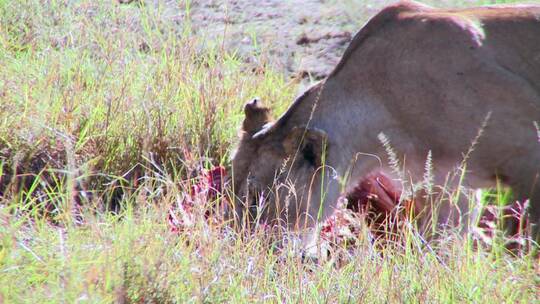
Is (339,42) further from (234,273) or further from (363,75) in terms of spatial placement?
(234,273)

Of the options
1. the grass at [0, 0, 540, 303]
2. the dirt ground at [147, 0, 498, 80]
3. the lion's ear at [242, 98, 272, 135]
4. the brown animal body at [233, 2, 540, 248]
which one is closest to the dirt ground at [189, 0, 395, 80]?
the dirt ground at [147, 0, 498, 80]

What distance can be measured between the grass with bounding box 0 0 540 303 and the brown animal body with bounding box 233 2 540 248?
448 millimetres

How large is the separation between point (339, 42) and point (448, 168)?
3058 millimetres

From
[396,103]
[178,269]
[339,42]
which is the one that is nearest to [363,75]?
[396,103]

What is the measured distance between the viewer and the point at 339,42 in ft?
26.5

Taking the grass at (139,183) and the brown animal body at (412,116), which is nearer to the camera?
the grass at (139,183)

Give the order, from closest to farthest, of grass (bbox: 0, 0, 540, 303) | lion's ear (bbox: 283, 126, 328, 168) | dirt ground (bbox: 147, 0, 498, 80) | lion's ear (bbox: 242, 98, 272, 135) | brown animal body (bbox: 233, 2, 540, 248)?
grass (bbox: 0, 0, 540, 303)
brown animal body (bbox: 233, 2, 540, 248)
lion's ear (bbox: 283, 126, 328, 168)
lion's ear (bbox: 242, 98, 272, 135)
dirt ground (bbox: 147, 0, 498, 80)

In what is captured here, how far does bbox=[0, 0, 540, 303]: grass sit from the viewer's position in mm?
4062

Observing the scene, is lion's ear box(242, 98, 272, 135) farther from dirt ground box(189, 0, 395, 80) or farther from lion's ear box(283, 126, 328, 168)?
dirt ground box(189, 0, 395, 80)

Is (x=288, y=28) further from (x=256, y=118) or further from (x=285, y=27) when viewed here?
(x=256, y=118)

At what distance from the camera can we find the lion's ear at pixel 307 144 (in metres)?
5.50

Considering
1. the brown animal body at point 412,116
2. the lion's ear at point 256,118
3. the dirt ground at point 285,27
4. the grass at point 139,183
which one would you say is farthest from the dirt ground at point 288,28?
the brown animal body at point 412,116

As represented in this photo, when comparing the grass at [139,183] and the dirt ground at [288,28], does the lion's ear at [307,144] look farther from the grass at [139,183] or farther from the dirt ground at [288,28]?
the dirt ground at [288,28]

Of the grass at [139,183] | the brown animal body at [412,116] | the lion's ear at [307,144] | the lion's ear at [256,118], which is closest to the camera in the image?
the grass at [139,183]
